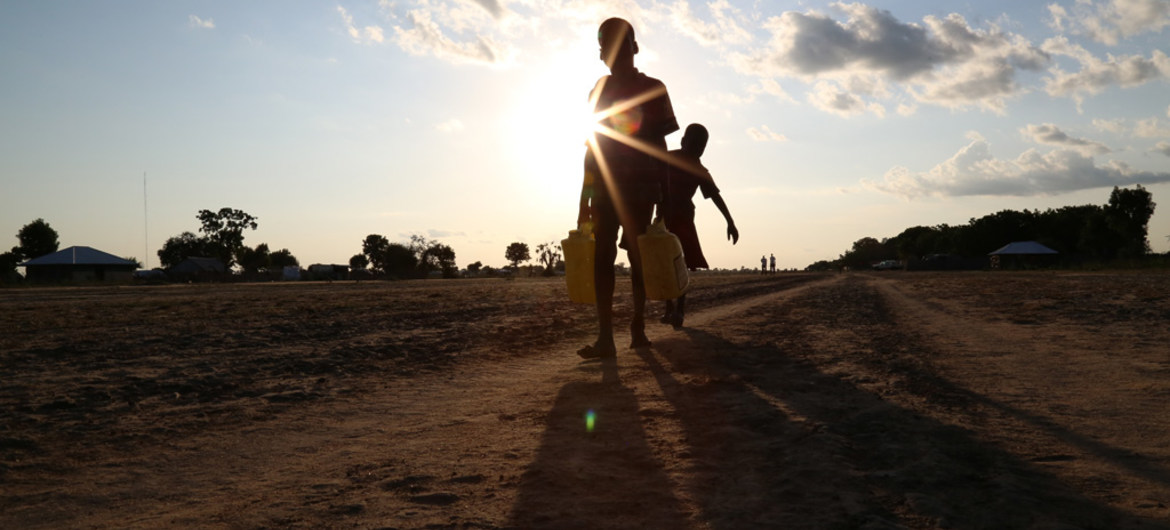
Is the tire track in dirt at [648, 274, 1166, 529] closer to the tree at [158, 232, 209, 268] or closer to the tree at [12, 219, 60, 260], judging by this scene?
the tree at [12, 219, 60, 260]

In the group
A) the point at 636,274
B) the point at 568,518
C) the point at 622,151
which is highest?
the point at 622,151

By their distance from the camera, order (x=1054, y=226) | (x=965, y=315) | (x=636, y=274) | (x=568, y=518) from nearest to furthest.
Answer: (x=568, y=518) < (x=636, y=274) < (x=965, y=315) < (x=1054, y=226)

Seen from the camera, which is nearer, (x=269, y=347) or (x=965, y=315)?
(x=269, y=347)

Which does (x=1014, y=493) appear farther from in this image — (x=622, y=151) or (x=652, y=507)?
(x=622, y=151)

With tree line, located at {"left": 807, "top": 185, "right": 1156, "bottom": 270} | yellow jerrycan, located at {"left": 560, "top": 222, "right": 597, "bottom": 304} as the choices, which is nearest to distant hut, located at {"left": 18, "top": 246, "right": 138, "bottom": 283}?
yellow jerrycan, located at {"left": 560, "top": 222, "right": 597, "bottom": 304}

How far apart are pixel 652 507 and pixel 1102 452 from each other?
4.90ft

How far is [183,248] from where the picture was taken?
409 ft

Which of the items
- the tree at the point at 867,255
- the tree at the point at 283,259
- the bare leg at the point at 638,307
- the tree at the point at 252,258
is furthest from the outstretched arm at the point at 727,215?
the tree at the point at 867,255

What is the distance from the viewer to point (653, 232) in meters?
4.92

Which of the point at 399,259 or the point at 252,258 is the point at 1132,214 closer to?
the point at 399,259

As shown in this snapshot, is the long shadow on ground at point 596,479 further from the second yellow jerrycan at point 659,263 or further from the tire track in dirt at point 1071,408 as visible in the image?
the second yellow jerrycan at point 659,263

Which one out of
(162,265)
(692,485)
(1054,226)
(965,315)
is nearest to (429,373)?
(692,485)

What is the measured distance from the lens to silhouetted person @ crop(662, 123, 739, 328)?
7.10 metres

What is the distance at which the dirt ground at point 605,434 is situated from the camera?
190 centimetres
